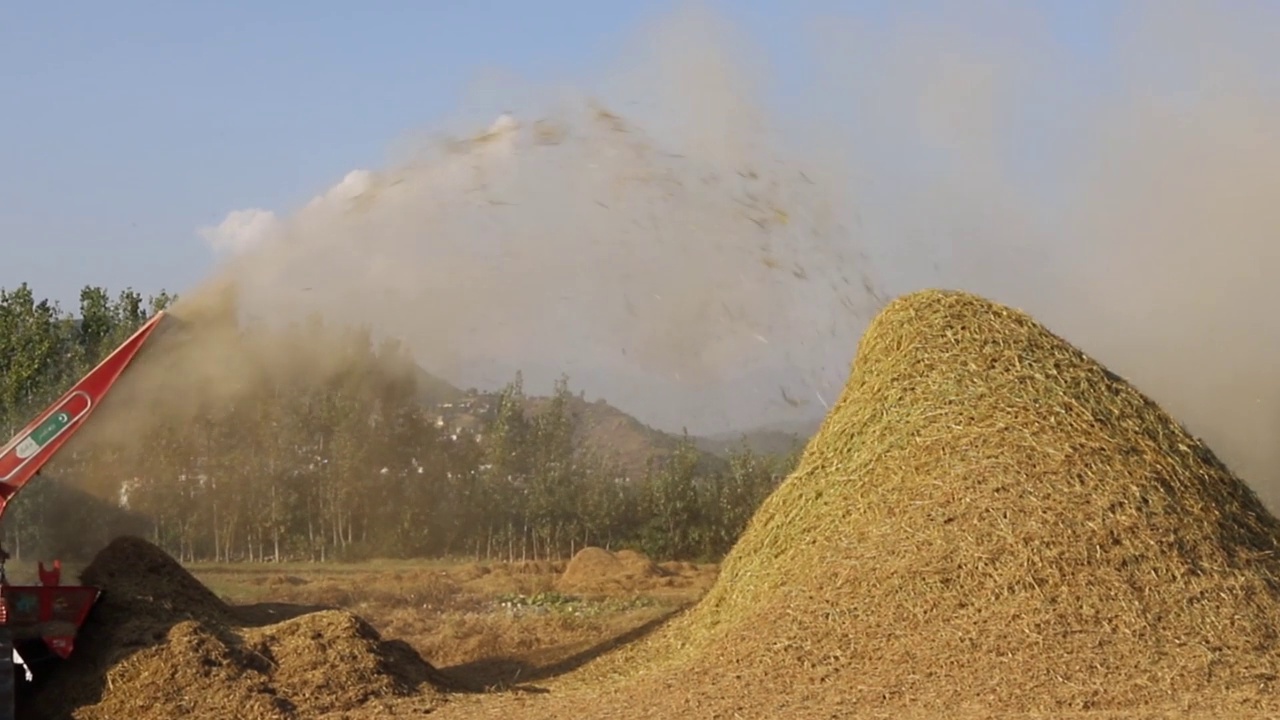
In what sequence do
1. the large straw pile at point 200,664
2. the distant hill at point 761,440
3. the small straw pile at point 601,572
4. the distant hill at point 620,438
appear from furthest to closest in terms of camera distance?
the distant hill at point 620,438, the distant hill at point 761,440, the small straw pile at point 601,572, the large straw pile at point 200,664

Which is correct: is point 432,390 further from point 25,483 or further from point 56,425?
point 25,483

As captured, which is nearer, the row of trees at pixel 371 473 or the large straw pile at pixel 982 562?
the large straw pile at pixel 982 562

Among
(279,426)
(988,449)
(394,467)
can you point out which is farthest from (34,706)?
(394,467)

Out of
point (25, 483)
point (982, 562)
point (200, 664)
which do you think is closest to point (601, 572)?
point (982, 562)

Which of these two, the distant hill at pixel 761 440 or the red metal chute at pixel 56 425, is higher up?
the distant hill at pixel 761 440

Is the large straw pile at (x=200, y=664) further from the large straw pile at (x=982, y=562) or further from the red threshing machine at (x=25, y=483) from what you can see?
the large straw pile at (x=982, y=562)

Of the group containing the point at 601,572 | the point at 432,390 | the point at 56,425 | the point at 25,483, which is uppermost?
the point at 432,390

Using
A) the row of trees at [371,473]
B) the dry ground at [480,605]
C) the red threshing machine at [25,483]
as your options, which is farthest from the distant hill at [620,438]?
the red threshing machine at [25,483]

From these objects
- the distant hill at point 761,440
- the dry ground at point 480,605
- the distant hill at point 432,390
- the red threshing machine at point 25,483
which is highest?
the distant hill at point 432,390

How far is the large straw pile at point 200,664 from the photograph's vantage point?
1061 cm

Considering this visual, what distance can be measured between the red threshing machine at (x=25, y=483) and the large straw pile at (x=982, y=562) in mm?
4009

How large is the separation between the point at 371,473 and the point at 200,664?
25.4 metres

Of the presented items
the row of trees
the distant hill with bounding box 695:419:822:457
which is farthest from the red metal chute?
the distant hill with bounding box 695:419:822:457

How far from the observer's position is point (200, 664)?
10914mm
